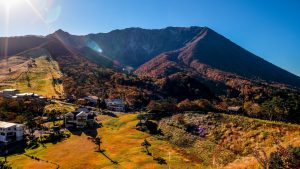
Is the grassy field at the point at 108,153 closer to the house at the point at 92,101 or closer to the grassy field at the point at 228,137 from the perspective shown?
→ the grassy field at the point at 228,137

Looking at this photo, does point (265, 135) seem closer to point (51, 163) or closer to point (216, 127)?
point (216, 127)

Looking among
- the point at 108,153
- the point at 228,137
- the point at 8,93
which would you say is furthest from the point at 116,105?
the point at 228,137

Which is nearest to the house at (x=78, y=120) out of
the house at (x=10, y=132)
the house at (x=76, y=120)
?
the house at (x=76, y=120)

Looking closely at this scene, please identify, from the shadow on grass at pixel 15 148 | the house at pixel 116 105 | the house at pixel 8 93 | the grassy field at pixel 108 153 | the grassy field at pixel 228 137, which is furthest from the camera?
the house at pixel 8 93

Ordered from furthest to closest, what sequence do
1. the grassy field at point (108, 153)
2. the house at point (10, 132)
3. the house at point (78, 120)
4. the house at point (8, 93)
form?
the house at point (8, 93), the house at point (78, 120), the house at point (10, 132), the grassy field at point (108, 153)

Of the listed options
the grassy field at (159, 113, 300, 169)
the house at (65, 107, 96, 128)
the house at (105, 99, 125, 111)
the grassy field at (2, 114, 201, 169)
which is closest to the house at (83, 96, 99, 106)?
the house at (105, 99, 125, 111)

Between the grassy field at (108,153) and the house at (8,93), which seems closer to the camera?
the grassy field at (108,153)

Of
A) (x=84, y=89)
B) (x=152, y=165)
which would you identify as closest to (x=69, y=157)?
(x=152, y=165)
